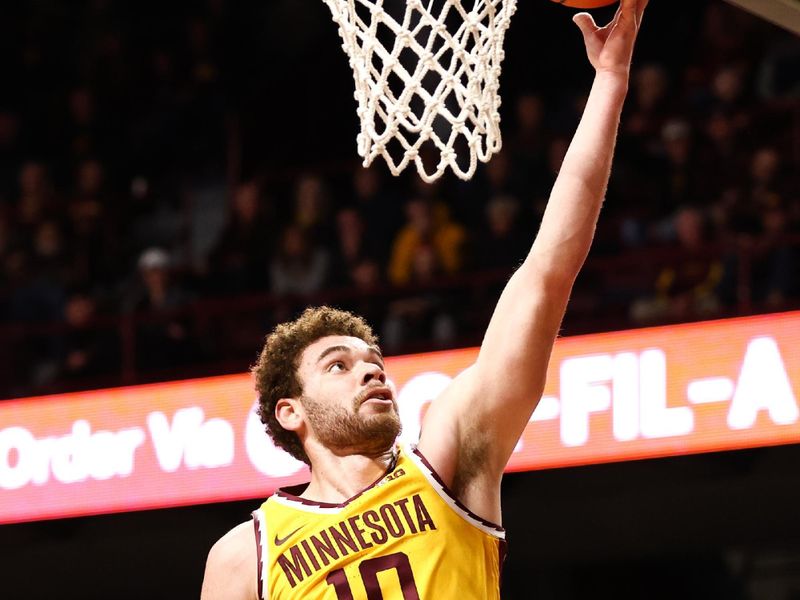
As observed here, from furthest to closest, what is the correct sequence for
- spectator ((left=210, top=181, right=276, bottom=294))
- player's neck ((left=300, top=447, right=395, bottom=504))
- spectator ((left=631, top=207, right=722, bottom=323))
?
spectator ((left=210, top=181, right=276, bottom=294)) → spectator ((left=631, top=207, right=722, bottom=323)) → player's neck ((left=300, top=447, right=395, bottom=504))

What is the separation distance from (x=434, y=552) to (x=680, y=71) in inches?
234

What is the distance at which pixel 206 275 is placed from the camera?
27.6ft

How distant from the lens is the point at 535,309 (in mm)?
2949

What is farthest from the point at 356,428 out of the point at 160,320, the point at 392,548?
→ the point at 160,320

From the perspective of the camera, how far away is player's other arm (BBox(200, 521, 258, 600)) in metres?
3.13

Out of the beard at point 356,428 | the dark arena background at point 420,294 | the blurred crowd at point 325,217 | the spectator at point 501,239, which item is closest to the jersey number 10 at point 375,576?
the beard at point 356,428

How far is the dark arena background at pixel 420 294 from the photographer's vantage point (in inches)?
253

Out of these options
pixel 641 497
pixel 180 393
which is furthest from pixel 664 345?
pixel 180 393

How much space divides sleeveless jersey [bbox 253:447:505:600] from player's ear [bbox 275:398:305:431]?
0.93 feet

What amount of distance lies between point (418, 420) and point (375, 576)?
3.60 m

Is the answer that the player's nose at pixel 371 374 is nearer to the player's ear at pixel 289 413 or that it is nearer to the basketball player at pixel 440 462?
the basketball player at pixel 440 462

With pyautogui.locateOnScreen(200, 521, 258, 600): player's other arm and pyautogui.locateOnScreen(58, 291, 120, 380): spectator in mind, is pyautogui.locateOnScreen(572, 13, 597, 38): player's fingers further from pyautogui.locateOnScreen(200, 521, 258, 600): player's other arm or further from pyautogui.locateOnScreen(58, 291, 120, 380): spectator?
pyautogui.locateOnScreen(58, 291, 120, 380): spectator

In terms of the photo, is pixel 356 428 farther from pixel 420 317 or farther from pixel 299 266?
pixel 299 266

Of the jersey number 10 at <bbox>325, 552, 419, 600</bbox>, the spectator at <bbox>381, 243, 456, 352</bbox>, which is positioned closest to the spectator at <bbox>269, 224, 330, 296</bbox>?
A: the spectator at <bbox>381, 243, 456, 352</bbox>
